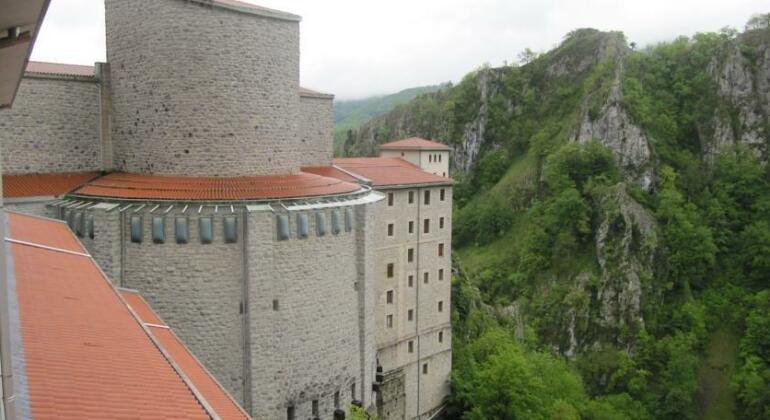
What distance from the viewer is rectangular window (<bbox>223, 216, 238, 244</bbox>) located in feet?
53.8

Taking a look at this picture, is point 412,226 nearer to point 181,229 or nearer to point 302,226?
point 302,226

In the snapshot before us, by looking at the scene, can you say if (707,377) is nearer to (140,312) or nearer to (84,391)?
(140,312)

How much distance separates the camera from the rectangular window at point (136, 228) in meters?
16.3

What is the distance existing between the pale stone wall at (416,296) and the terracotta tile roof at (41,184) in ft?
41.5

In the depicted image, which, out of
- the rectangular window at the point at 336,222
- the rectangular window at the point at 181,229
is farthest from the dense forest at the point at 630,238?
the rectangular window at the point at 181,229

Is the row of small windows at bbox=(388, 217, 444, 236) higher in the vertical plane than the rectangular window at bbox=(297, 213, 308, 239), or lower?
lower

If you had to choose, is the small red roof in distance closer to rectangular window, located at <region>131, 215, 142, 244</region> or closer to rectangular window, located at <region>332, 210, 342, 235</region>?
rectangular window, located at <region>332, 210, 342, 235</region>

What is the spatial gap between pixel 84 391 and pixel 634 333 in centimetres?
5187

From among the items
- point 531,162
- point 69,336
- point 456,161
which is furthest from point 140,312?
point 456,161

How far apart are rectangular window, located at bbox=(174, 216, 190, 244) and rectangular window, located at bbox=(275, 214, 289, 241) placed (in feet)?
7.59

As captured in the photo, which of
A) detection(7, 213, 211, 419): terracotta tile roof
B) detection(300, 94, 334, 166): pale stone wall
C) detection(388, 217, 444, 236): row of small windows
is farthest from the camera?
detection(388, 217, 444, 236): row of small windows

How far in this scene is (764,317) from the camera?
49469 mm

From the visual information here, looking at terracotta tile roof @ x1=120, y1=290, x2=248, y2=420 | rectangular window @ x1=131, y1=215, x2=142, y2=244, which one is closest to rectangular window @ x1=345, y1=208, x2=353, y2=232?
rectangular window @ x1=131, y1=215, x2=142, y2=244

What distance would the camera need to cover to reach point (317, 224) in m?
17.6
